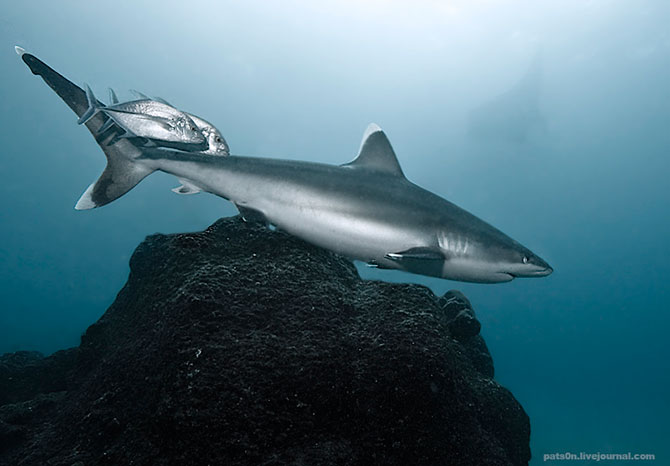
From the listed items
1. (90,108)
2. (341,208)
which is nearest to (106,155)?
(90,108)

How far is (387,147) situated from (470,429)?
342 centimetres

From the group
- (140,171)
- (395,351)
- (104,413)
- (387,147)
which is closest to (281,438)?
(395,351)

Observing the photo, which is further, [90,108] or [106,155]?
[106,155]

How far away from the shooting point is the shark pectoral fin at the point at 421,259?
3639 millimetres

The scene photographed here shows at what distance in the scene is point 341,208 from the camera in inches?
150

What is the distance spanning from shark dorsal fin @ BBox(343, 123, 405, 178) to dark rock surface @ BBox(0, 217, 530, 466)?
1.47 m

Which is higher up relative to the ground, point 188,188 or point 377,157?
point 377,157

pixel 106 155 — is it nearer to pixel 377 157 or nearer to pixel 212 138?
pixel 212 138

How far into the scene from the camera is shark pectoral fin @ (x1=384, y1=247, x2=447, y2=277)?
364 centimetres

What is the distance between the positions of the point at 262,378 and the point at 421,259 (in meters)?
2.14

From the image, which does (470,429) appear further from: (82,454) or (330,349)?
(82,454)

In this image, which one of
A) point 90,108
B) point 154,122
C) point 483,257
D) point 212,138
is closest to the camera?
point 90,108

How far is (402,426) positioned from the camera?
2529 millimetres

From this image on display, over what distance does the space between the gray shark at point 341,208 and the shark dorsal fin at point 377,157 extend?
9.6 inches
